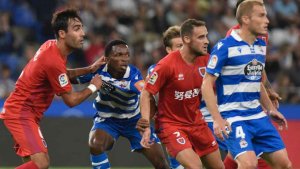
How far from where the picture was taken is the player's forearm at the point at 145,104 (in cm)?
893

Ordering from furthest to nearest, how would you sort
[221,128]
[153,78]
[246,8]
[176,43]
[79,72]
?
[176,43] → [79,72] → [153,78] → [246,8] → [221,128]

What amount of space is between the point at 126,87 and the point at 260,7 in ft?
7.54

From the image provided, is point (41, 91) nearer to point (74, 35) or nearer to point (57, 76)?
point (57, 76)

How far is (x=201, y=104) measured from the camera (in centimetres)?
1049

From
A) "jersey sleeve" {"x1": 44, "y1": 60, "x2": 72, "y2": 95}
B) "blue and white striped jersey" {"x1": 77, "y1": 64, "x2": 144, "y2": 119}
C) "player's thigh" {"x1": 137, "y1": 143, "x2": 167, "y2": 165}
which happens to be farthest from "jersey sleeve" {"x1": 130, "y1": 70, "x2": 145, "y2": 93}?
"jersey sleeve" {"x1": 44, "y1": 60, "x2": 72, "y2": 95}

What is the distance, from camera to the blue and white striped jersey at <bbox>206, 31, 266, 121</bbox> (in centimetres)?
845

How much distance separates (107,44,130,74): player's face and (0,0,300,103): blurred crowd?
5.29 meters

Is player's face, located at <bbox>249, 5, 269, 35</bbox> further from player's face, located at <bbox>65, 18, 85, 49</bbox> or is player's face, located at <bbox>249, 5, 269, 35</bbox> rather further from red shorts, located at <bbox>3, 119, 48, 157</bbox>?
red shorts, located at <bbox>3, 119, 48, 157</bbox>

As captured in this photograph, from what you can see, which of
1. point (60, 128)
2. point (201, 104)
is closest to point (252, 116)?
point (201, 104)

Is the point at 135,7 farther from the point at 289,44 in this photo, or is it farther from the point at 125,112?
the point at 125,112

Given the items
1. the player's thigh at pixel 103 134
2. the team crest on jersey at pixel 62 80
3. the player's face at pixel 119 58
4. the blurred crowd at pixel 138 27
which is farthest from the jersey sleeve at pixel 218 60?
the blurred crowd at pixel 138 27

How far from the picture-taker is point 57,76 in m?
8.93

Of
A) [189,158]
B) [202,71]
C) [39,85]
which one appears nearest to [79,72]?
[39,85]

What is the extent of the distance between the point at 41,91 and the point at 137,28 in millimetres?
7524
